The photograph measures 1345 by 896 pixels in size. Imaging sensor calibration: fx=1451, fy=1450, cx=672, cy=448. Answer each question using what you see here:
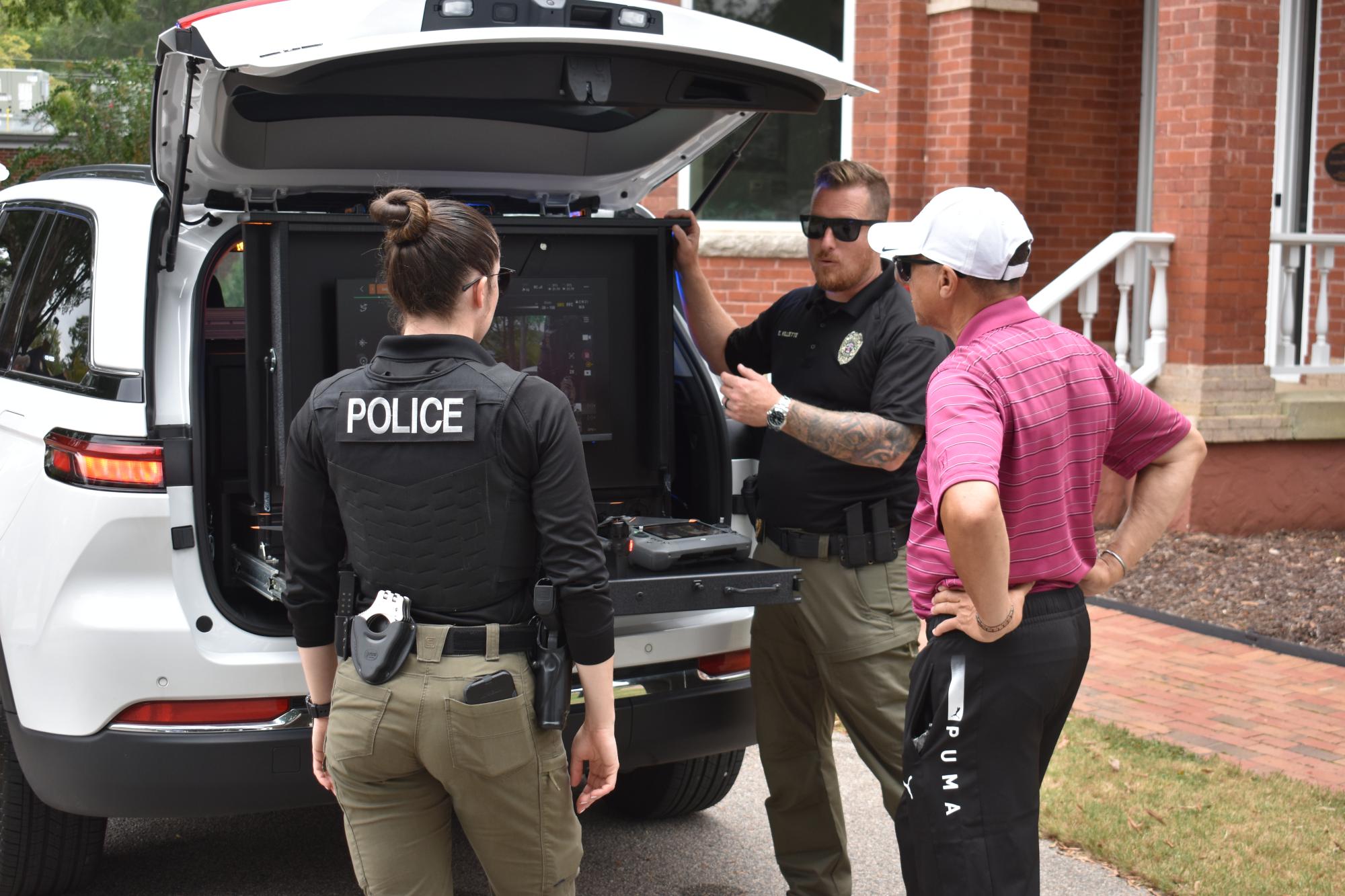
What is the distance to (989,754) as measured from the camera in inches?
107

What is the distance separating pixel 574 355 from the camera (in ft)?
12.8

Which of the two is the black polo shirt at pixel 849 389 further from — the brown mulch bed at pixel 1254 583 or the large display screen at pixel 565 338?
the brown mulch bed at pixel 1254 583

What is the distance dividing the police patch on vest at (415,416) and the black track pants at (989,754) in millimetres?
1007

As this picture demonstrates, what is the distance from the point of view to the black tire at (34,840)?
3.63m

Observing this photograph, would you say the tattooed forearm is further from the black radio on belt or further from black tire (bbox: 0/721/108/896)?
black tire (bbox: 0/721/108/896)

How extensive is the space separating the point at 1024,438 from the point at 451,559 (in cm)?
106

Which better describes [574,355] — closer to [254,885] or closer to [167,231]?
[167,231]

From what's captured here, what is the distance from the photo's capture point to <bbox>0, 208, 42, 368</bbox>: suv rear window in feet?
13.9

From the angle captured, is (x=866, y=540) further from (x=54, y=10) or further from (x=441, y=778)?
(x=54, y=10)

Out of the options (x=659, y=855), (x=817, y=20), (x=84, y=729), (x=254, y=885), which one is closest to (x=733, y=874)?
(x=659, y=855)

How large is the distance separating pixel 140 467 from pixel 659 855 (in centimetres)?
198

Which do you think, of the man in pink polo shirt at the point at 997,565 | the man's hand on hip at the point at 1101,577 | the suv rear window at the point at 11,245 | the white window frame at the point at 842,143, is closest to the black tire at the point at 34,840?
the suv rear window at the point at 11,245

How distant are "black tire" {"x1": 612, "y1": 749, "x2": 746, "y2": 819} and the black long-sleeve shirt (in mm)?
1867

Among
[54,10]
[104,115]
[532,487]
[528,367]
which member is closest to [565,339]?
[528,367]
